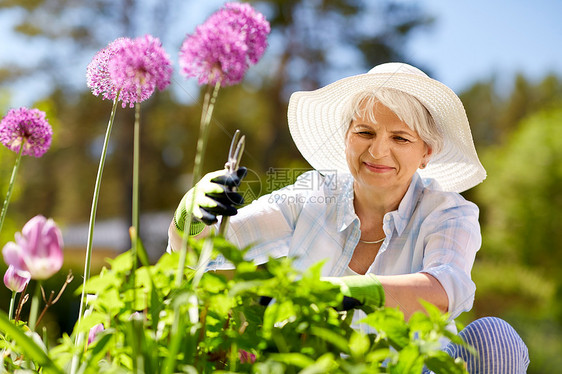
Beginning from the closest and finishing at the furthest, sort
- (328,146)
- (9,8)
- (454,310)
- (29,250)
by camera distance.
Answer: (29,250) < (454,310) < (328,146) < (9,8)

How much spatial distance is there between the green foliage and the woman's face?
751 millimetres

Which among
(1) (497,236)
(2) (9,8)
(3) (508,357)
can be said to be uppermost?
(2) (9,8)

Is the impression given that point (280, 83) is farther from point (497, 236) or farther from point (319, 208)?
point (319, 208)

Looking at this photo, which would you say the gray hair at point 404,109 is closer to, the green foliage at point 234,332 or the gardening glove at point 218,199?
the gardening glove at point 218,199

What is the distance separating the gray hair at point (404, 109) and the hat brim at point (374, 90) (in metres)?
0.01

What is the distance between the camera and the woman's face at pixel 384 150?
123cm

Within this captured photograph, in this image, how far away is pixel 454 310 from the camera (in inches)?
32.6

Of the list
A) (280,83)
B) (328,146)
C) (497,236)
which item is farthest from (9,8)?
(497,236)

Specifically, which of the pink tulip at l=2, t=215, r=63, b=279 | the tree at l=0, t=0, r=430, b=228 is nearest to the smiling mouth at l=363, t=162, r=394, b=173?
the pink tulip at l=2, t=215, r=63, b=279

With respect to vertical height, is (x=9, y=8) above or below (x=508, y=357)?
above

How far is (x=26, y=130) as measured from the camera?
0.77 m

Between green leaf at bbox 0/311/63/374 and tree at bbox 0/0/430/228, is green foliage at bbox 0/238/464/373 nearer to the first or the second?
green leaf at bbox 0/311/63/374

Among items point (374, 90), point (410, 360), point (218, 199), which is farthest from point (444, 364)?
point (374, 90)

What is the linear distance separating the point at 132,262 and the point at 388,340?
25cm
